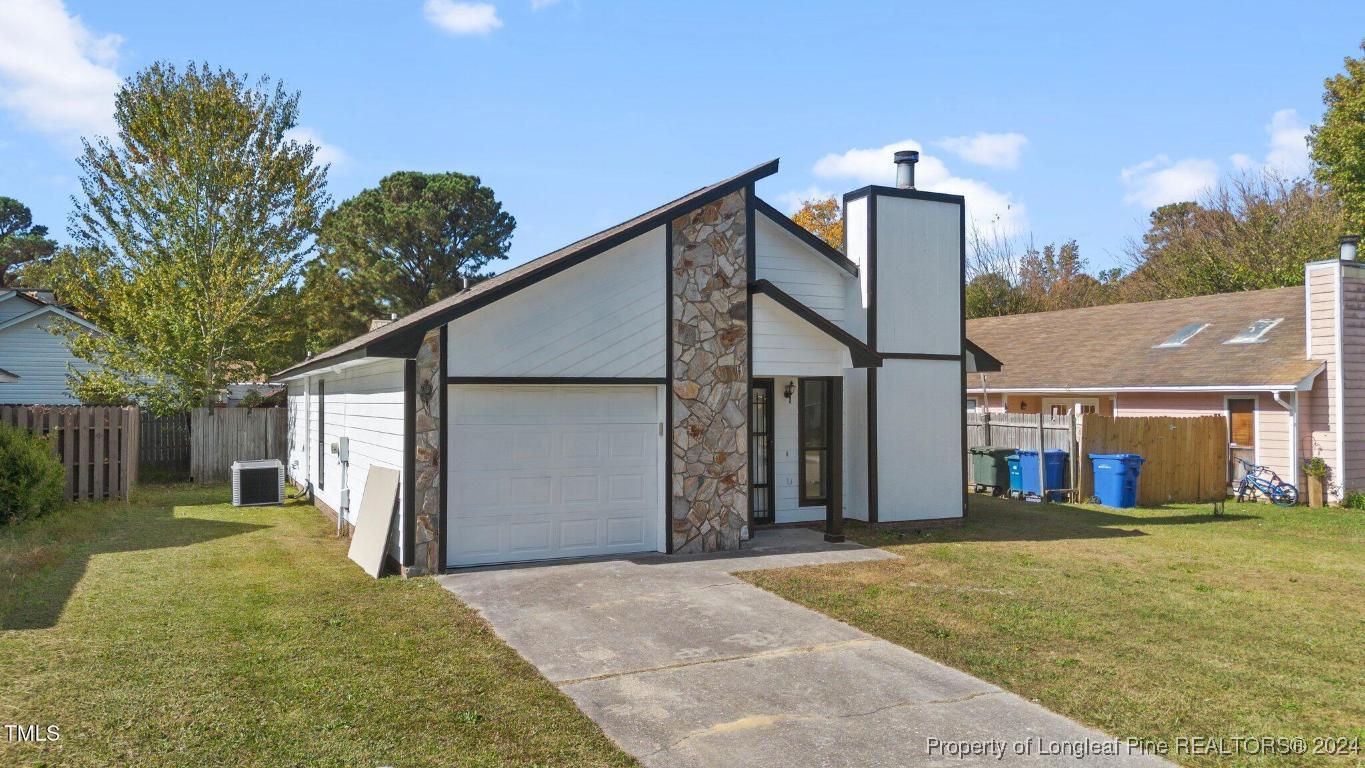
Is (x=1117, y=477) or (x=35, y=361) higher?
(x=35, y=361)

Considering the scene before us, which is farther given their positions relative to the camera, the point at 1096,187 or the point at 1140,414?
the point at 1096,187

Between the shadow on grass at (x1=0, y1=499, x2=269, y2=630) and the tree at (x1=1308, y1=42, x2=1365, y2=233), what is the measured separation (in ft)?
104

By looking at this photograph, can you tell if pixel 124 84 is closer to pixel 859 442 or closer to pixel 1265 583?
pixel 859 442

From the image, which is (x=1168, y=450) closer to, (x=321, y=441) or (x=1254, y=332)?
(x=1254, y=332)

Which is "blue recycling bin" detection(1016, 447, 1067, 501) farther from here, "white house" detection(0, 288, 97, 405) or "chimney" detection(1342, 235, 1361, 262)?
"white house" detection(0, 288, 97, 405)

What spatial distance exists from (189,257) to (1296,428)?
25.7m

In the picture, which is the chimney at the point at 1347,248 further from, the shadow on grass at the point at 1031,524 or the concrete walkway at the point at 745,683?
the concrete walkway at the point at 745,683

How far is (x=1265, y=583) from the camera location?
964 cm

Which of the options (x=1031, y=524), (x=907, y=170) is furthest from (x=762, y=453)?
(x=907, y=170)

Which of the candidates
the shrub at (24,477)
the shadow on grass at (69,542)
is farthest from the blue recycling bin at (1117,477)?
the shrub at (24,477)

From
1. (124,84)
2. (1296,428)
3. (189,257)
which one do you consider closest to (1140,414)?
(1296,428)

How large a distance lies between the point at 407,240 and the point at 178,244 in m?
15.4

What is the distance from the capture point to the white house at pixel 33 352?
2488 cm

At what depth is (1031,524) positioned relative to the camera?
1409 centimetres
